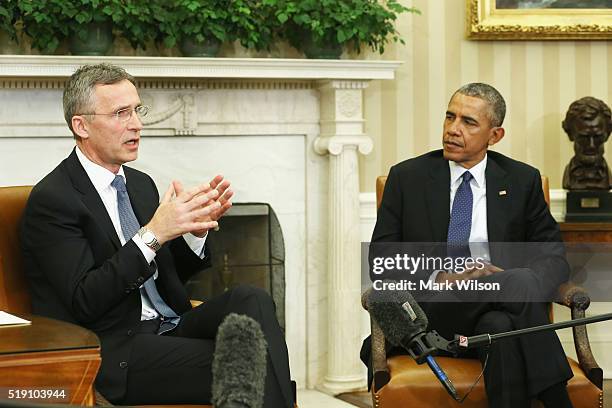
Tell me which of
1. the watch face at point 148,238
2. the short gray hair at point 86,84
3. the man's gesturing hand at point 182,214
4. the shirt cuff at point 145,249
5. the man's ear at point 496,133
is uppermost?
the short gray hair at point 86,84

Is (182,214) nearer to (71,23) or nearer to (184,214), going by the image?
(184,214)

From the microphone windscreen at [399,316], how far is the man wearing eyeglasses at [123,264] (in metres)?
0.29

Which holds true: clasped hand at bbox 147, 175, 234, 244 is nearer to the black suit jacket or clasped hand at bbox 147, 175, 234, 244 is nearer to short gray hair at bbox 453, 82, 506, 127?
the black suit jacket

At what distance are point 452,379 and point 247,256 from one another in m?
1.97

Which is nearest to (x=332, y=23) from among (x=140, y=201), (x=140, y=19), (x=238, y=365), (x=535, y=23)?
(x=140, y=19)

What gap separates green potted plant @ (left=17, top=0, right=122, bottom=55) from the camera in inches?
169

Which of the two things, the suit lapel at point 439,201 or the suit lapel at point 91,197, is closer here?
the suit lapel at point 91,197

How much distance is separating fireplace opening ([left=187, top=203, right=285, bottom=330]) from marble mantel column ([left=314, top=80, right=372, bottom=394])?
0.26 metres

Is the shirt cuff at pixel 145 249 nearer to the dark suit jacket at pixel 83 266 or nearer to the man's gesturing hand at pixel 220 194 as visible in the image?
the dark suit jacket at pixel 83 266

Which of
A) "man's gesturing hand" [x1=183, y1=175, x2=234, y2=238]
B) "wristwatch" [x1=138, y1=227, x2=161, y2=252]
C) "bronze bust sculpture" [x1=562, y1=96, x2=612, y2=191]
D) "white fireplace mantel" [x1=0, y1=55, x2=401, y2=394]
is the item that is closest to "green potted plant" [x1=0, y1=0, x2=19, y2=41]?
"white fireplace mantel" [x1=0, y1=55, x2=401, y2=394]

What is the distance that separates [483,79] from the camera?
17.1 ft

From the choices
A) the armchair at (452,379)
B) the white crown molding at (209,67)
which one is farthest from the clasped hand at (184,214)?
the white crown molding at (209,67)

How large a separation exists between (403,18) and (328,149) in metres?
0.79

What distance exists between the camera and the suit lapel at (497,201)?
3521 millimetres
